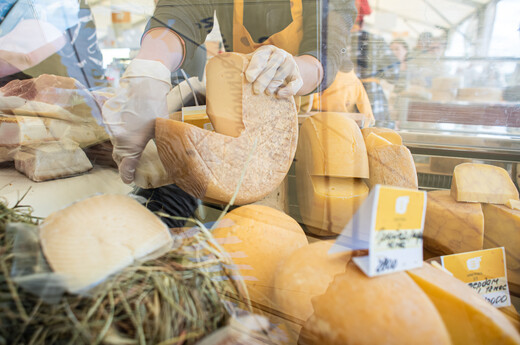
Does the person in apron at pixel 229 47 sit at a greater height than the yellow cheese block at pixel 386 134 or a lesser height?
greater

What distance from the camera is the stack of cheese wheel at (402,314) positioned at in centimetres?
48

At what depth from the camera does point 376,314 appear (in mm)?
483

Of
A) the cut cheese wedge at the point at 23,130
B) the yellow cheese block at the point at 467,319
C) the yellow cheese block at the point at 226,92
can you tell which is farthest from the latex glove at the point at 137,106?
the yellow cheese block at the point at 467,319

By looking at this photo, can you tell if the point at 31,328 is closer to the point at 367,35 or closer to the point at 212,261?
the point at 212,261

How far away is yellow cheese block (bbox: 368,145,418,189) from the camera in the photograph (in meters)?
0.72

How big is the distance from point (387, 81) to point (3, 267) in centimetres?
119

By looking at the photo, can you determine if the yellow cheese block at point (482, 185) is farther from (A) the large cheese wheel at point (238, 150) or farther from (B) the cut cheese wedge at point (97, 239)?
(B) the cut cheese wedge at point (97, 239)

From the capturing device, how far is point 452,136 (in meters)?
0.99

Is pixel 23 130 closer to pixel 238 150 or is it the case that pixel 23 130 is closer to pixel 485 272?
pixel 238 150

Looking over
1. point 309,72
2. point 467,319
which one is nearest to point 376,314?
point 467,319

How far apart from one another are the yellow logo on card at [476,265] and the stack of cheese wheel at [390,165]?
0.60 ft

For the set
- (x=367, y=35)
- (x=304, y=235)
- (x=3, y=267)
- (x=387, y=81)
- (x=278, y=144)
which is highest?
(x=367, y=35)

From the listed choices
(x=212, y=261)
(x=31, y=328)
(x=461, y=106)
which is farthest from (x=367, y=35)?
(x=31, y=328)

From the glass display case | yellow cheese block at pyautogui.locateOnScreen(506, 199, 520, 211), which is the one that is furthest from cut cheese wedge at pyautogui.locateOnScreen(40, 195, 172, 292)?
yellow cheese block at pyautogui.locateOnScreen(506, 199, 520, 211)
